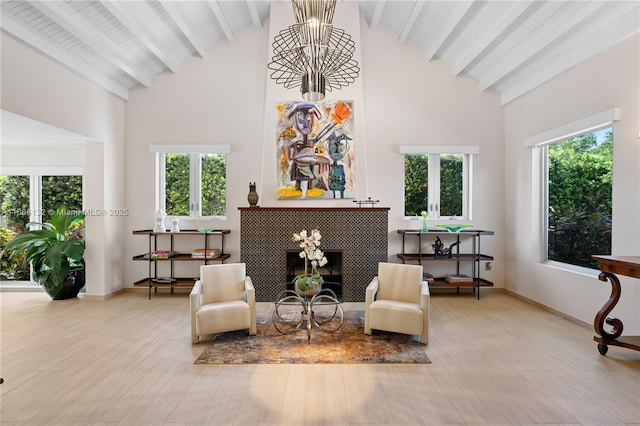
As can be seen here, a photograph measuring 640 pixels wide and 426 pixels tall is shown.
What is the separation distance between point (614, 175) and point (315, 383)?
13.0ft

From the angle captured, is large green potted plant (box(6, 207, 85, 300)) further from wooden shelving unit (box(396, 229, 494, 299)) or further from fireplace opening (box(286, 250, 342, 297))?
wooden shelving unit (box(396, 229, 494, 299))

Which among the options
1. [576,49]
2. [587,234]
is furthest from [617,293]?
[576,49]

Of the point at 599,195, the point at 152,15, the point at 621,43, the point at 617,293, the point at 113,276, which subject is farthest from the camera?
the point at 113,276

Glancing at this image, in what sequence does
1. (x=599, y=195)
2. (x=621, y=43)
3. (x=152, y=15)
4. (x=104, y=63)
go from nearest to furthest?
(x=621, y=43) < (x=599, y=195) < (x=152, y=15) < (x=104, y=63)

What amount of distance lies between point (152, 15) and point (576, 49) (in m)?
5.53

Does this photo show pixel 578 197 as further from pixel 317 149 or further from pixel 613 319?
pixel 317 149

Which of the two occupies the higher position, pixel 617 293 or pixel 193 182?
pixel 193 182

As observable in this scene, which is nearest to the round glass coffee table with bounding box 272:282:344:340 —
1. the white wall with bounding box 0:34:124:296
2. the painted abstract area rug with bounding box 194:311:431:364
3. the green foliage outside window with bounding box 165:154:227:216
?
the painted abstract area rug with bounding box 194:311:431:364

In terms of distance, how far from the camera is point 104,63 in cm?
577

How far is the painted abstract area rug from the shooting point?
372 cm

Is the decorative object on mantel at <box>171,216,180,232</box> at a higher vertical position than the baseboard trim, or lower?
higher

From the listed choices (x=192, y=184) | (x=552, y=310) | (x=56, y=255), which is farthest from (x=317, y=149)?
(x=56, y=255)

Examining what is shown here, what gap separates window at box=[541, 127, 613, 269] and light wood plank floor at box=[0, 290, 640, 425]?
106 centimetres

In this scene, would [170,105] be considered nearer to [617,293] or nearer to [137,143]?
[137,143]
